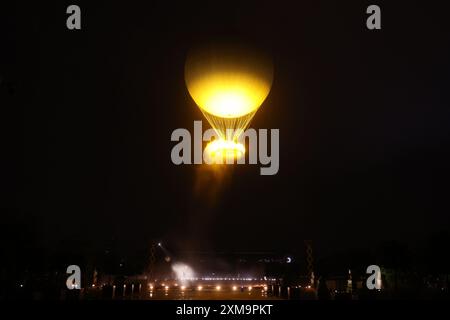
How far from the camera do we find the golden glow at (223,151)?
27875 mm

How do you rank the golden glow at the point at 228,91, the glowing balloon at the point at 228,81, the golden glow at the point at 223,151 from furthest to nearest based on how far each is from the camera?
the golden glow at the point at 223,151 < the golden glow at the point at 228,91 < the glowing balloon at the point at 228,81

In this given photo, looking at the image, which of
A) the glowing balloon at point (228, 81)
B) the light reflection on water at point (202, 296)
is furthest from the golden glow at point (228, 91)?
the light reflection on water at point (202, 296)

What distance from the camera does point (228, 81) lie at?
27.0 metres

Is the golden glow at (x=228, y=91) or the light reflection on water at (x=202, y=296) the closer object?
the golden glow at (x=228, y=91)

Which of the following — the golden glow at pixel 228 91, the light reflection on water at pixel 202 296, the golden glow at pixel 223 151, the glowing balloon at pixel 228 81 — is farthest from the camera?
the light reflection on water at pixel 202 296

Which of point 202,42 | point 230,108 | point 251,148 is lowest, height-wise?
point 251,148

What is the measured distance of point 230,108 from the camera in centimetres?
2819

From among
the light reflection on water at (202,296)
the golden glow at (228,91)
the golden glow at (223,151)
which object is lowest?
the light reflection on water at (202,296)

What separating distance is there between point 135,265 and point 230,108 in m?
74.9

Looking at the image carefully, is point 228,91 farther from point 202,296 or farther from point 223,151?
point 202,296

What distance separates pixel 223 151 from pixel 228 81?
3553 mm

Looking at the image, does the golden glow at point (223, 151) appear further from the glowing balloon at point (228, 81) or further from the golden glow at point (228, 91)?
the golden glow at point (228, 91)
